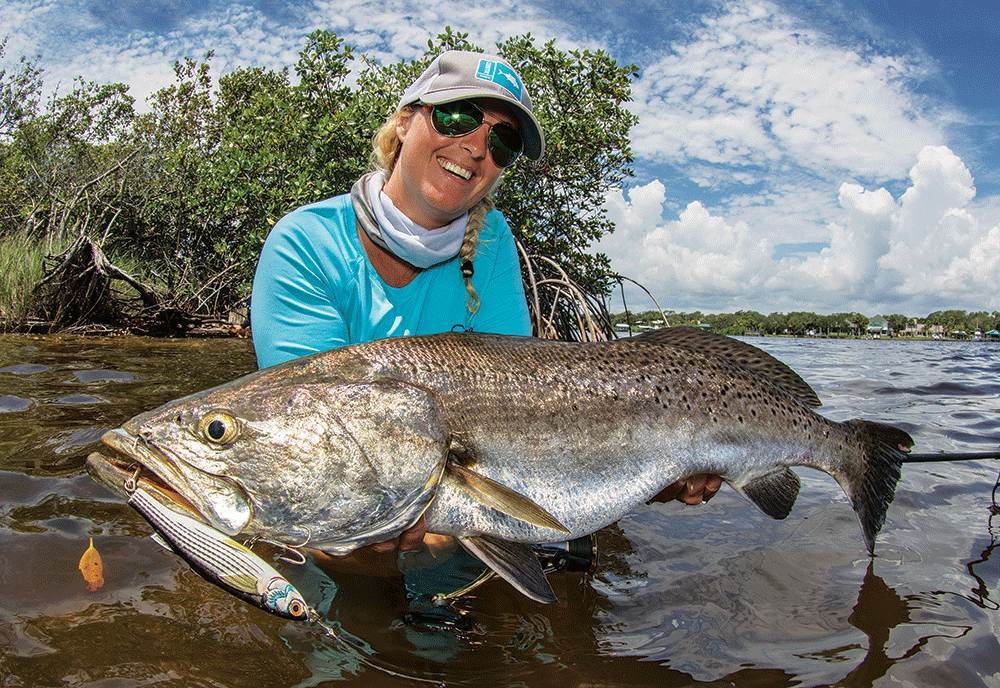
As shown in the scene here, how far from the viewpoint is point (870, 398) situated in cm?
1037

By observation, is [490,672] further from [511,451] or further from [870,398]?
[870,398]

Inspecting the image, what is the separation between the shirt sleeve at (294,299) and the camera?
266 cm

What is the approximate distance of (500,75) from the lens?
290 centimetres

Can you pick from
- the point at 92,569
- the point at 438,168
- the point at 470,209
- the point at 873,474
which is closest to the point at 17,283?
the point at 92,569

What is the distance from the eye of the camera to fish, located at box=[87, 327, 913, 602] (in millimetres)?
1871

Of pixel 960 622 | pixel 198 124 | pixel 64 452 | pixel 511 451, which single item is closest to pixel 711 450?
pixel 511 451

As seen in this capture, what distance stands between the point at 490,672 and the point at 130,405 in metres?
5.16

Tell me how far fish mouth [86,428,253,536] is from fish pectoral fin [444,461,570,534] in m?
0.71

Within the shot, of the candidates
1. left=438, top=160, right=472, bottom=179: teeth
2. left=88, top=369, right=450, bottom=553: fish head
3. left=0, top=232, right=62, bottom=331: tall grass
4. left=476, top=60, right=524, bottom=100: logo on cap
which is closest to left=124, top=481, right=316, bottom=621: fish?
left=88, top=369, right=450, bottom=553: fish head

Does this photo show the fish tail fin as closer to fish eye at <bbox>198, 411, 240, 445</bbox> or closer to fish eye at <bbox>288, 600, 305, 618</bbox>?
fish eye at <bbox>288, 600, 305, 618</bbox>

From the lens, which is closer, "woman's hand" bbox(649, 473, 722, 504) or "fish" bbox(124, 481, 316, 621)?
"fish" bbox(124, 481, 316, 621)

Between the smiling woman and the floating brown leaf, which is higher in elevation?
the smiling woman

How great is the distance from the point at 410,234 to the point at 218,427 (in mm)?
1379

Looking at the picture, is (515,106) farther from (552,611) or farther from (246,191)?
(246,191)
